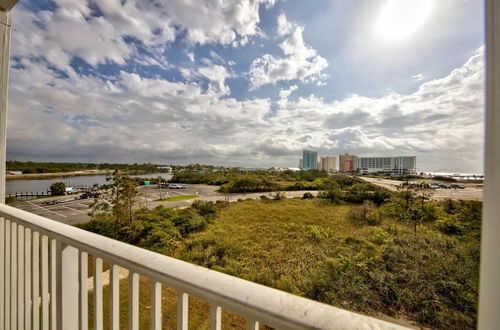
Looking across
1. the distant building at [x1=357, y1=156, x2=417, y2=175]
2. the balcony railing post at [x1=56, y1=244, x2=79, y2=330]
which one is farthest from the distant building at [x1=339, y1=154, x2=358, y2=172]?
the balcony railing post at [x1=56, y1=244, x2=79, y2=330]

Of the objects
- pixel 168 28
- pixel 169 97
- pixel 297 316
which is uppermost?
pixel 168 28

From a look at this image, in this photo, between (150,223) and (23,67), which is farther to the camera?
(150,223)

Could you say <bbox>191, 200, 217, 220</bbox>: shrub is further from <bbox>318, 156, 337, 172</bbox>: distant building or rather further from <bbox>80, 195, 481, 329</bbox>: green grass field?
<bbox>318, 156, 337, 172</bbox>: distant building

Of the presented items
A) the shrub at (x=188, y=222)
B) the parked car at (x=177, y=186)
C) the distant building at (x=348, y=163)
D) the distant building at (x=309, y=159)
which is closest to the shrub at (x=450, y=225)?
the distant building at (x=348, y=163)

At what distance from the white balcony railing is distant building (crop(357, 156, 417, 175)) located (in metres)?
1.80

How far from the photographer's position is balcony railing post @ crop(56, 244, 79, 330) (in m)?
0.74

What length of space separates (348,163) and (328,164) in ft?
0.72

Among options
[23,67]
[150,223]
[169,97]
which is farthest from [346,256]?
[23,67]

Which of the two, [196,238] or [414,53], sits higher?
[414,53]

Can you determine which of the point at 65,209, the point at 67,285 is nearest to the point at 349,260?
the point at 67,285

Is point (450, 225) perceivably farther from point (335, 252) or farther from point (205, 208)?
point (205, 208)

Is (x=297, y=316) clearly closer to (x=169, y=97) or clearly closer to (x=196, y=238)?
(x=169, y=97)

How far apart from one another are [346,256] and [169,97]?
Result: 2.03 m

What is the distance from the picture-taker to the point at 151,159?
225cm
